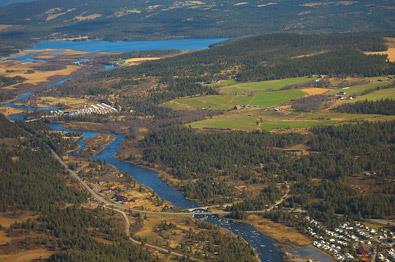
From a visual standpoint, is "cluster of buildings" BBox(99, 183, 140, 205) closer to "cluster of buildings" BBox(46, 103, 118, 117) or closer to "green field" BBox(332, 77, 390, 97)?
"cluster of buildings" BBox(46, 103, 118, 117)

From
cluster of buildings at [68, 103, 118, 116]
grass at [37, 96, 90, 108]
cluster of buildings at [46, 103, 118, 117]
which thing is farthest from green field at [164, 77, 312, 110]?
grass at [37, 96, 90, 108]

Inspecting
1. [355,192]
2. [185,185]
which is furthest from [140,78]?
[355,192]

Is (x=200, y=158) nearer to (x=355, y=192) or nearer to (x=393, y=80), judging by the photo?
(x=355, y=192)

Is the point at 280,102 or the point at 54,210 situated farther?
the point at 280,102

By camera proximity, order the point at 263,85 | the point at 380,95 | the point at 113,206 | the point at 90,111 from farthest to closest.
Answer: the point at 263,85 → the point at 90,111 → the point at 380,95 → the point at 113,206

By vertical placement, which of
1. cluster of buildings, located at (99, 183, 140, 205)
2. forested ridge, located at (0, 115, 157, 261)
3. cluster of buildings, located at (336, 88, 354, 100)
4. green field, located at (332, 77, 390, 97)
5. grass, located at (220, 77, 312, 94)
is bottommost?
green field, located at (332, 77, 390, 97)

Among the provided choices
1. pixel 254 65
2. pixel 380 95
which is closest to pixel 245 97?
pixel 380 95

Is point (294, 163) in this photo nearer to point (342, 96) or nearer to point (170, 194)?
point (170, 194)
